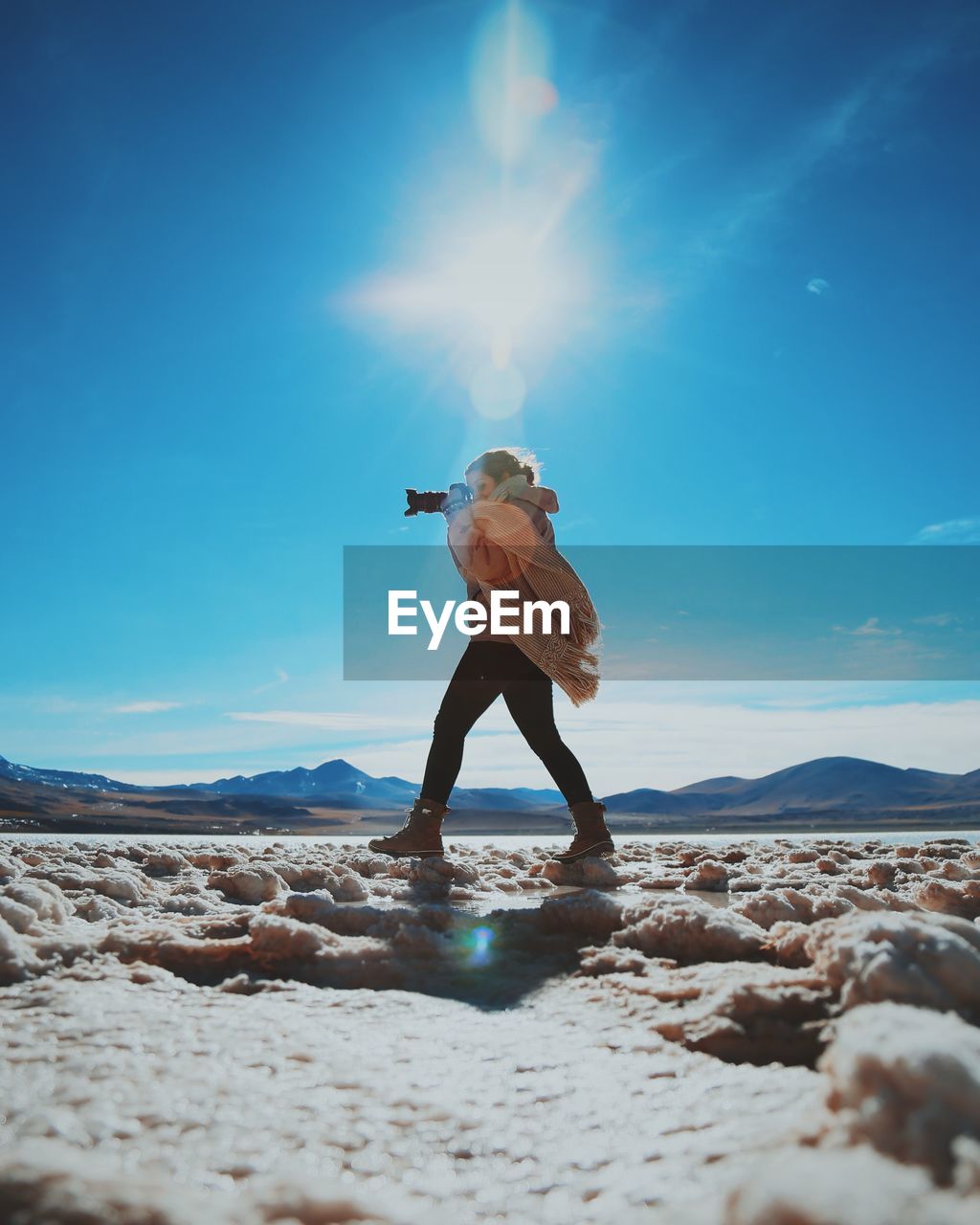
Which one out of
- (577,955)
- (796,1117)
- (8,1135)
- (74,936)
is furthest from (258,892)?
(796,1117)

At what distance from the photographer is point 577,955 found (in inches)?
77.0

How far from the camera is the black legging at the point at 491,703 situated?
460 cm

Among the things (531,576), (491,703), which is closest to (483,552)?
(531,576)

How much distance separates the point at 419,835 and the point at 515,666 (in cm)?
117

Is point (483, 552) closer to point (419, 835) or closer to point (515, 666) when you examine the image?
point (515, 666)

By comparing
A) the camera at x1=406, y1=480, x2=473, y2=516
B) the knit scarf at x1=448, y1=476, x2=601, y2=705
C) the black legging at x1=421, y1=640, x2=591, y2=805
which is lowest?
the black legging at x1=421, y1=640, x2=591, y2=805

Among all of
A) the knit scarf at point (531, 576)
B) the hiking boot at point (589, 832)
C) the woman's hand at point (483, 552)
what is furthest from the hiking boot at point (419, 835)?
the woman's hand at point (483, 552)

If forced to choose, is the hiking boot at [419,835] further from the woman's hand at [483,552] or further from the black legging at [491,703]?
the woman's hand at [483,552]

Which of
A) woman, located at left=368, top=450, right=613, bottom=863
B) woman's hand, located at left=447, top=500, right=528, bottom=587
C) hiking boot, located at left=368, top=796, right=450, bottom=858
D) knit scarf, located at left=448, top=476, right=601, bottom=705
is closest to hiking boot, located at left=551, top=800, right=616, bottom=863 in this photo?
woman, located at left=368, top=450, right=613, bottom=863

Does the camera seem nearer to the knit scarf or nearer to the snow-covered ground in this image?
the knit scarf

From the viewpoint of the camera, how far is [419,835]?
14.8 feet

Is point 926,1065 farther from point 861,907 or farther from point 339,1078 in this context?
point 861,907

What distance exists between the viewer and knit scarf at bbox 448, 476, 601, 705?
15.1ft

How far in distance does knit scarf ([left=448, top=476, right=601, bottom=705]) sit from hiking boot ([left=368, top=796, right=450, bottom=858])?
108cm
